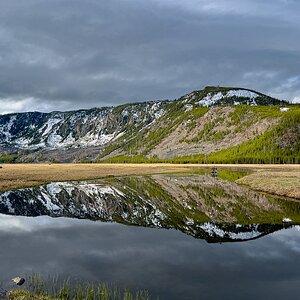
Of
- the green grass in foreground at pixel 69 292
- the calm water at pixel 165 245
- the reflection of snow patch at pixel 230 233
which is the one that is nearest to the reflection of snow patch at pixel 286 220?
the calm water at pixel 165 245

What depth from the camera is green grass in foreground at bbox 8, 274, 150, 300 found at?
17.4 metres

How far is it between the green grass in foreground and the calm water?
3.72ft

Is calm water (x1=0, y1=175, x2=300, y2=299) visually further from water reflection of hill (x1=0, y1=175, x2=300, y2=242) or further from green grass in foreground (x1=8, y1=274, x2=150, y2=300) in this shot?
green grass in foreground (x1=8, y1=274, x2=150, y2=300)

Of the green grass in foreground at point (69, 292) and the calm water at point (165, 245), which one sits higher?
the green grass in foreground at point (69, 292)

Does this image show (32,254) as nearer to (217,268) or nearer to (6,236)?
(6,236)

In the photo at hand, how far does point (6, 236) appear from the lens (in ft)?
109

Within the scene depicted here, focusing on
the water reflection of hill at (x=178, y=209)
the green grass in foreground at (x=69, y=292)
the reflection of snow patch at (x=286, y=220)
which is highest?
the green grass in foreground at (x=69, y=292)

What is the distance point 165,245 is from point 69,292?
1263 centimetres

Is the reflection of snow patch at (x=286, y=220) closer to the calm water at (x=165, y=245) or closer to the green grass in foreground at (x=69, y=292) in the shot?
the calm water at (x=165, y=245)

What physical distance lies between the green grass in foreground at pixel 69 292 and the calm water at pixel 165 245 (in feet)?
3.72

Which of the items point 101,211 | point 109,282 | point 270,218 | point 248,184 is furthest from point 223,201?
point 109,282

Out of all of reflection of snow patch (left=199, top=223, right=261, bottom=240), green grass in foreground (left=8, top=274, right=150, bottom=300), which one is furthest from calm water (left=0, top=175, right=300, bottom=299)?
green grass in foreground (left=8, top=274, right=150, bottom=300)

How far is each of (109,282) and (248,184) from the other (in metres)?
66.1

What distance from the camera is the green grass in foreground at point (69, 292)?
57.1ft
